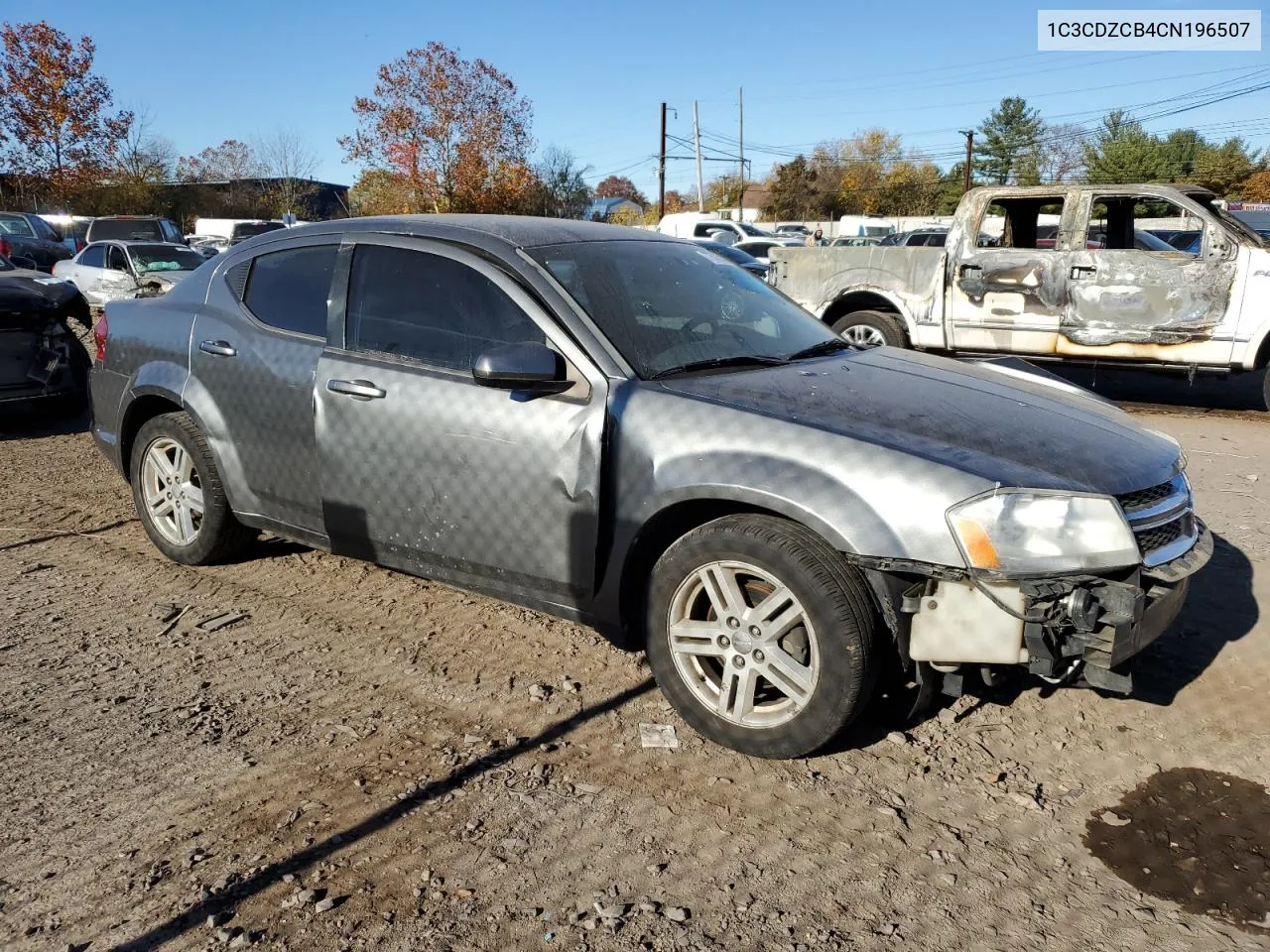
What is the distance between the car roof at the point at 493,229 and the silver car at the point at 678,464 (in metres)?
0.02

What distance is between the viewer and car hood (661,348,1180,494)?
3.03m

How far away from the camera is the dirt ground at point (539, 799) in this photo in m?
2.50

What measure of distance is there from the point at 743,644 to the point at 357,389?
1879mm

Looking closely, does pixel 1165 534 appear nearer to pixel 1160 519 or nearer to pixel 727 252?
pixel 1160 519

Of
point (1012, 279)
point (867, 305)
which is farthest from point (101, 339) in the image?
point (1012, 279)

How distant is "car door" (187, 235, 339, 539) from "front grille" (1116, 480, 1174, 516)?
3.02 meters

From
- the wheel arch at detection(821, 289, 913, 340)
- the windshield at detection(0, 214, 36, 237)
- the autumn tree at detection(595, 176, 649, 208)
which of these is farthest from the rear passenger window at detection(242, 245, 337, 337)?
the autumn tree at detection(595, 176, 649, 208)

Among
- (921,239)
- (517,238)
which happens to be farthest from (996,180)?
(517,238)

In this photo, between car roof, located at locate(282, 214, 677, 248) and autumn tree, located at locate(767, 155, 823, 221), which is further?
autumn tree, located at locate(767, 155, 823, 221)

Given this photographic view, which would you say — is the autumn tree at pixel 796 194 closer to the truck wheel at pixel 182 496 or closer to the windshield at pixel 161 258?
the windshield at pixel 161 258

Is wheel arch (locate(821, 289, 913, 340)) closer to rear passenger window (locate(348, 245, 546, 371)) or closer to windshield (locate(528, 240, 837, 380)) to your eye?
windshield (locate(528, 240, 837, 380))

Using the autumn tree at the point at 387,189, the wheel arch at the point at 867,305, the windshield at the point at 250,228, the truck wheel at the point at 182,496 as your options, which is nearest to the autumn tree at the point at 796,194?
the autumn tree at the point at 387,189

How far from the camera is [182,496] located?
4.90 m

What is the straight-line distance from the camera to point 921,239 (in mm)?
21562
